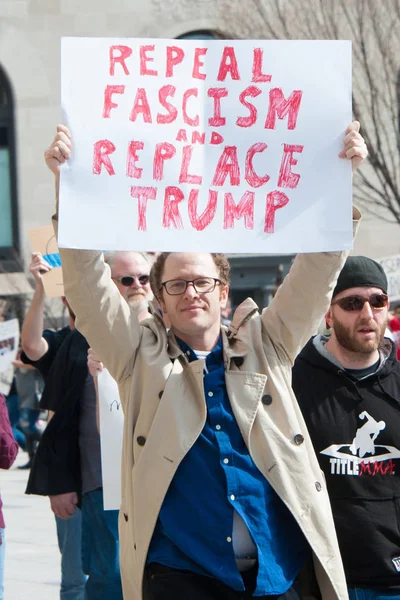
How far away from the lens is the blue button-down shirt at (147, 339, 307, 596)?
358 cm

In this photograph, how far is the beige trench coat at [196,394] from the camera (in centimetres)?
368

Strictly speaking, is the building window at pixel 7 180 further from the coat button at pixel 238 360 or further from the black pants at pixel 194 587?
the black pants at pixel 194 587

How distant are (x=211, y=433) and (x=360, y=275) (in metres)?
1.15

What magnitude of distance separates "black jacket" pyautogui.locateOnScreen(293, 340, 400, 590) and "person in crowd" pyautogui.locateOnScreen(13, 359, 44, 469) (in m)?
11.4

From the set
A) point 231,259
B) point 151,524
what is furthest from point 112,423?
point 231,259

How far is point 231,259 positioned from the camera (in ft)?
83.6

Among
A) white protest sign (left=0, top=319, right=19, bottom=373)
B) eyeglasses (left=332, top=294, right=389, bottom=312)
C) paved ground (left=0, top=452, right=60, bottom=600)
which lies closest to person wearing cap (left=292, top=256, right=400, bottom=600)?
eyeglasses (left=332, top=294, right=389, bottom=312)

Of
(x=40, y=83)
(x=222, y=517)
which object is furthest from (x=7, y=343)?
(x=40, y=83)

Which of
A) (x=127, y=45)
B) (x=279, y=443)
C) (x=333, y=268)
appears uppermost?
(x=127, y=45)

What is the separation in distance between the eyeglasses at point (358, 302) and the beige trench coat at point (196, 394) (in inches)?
25.5

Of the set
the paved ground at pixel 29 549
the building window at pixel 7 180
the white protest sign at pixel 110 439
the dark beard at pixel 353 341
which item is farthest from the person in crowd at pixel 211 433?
the building window at pixel 7 180

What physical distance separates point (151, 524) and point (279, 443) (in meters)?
0.45

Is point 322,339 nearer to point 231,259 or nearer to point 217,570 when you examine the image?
point 217,570

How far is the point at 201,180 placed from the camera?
3943mm
